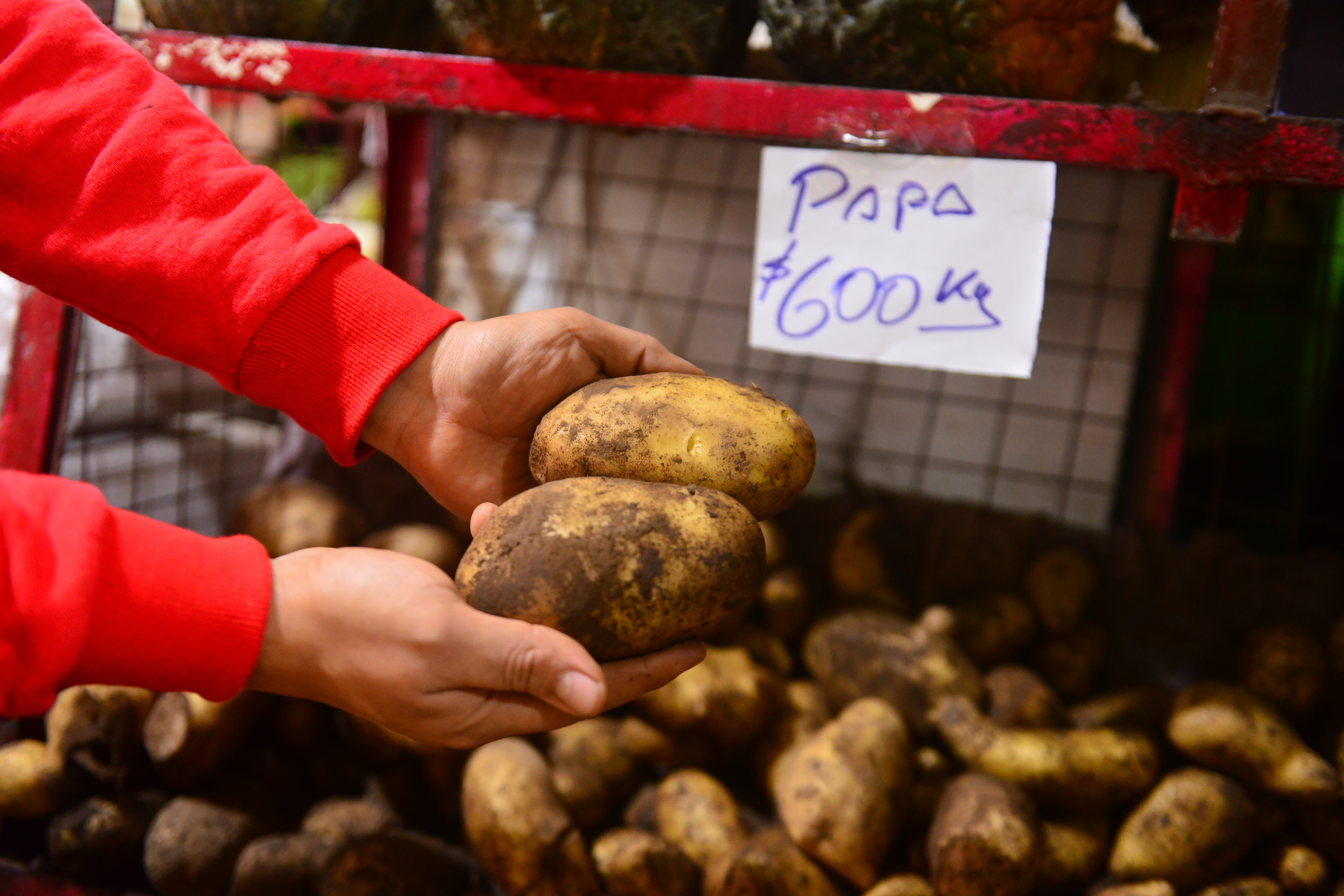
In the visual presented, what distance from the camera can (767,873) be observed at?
37.7 inches

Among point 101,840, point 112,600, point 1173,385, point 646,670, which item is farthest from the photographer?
point 1173,385

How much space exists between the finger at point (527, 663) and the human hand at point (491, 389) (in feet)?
1.15

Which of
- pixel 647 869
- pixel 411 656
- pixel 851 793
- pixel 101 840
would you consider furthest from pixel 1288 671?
pixel 101 840

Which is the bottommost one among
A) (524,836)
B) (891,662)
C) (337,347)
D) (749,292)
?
(524,836)

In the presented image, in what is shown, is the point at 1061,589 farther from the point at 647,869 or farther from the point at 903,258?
the point at 647,869

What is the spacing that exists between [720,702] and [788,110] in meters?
0.73

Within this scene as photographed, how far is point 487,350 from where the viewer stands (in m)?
0.92

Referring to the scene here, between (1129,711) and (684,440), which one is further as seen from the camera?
(1129,711)

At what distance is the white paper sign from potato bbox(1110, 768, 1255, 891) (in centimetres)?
57

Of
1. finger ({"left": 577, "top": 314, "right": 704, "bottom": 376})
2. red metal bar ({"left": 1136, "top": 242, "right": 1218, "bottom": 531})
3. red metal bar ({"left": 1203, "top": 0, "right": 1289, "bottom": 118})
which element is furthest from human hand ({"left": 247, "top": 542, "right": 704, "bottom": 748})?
red metal bar ({"left": 1136, "top": 242, "right": 1218, "bottom": 531})

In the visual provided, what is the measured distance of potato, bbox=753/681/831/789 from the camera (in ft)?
3.78

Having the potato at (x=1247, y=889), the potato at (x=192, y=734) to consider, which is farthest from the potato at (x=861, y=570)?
the potato at (x=192, y=734)

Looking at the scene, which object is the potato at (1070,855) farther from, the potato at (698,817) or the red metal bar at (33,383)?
the red metal bar at (33,383)

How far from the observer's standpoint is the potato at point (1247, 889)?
963mm
